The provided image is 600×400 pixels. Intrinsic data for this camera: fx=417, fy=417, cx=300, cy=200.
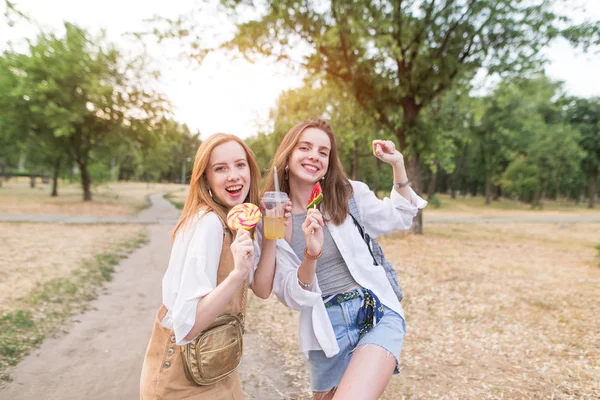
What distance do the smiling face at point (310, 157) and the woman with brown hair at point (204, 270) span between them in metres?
0.32

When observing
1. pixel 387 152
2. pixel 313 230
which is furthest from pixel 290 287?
pixel 387 152

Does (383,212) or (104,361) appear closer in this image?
(383,212)

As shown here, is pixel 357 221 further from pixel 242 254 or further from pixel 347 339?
pixel 242 254

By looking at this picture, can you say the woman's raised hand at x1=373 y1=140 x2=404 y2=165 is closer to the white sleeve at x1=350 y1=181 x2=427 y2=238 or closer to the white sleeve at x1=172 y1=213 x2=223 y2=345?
the white sleeve at x1=350 y1=181 x2=427 y2=238

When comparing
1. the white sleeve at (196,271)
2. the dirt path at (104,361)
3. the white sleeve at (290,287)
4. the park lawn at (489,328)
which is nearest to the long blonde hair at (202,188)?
the white sleeve at (196,271)

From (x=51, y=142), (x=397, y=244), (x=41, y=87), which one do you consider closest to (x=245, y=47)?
(x=397, y=244)

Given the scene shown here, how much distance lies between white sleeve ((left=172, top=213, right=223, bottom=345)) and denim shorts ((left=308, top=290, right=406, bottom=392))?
854 mm

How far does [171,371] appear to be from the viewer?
1884 millimetres

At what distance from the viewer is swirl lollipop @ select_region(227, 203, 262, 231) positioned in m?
1.90

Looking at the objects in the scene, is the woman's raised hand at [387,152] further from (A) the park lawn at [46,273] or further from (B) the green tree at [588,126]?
(B) the green tree at [588,126]

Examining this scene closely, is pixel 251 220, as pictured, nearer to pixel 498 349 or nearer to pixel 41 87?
pixel 498 349

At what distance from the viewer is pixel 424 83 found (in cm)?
1259

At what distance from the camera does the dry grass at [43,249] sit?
277 inches

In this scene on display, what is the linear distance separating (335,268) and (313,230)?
428 millimetres
